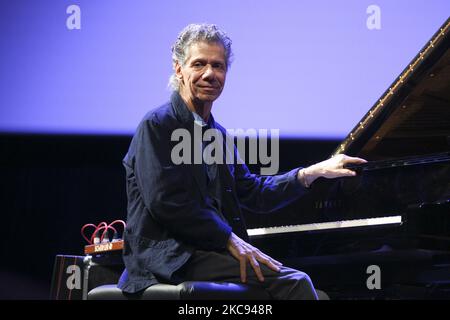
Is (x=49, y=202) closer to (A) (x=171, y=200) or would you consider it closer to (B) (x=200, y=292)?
(A) (x=171, y=200)

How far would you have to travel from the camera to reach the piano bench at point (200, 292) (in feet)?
7.06

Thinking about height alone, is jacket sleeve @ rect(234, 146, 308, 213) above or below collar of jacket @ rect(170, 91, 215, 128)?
below

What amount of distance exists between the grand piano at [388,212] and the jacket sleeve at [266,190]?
11 centimetres

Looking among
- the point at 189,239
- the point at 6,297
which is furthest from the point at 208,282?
the point at 6,297

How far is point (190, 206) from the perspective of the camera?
2.25 metres

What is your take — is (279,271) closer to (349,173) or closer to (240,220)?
(240,220)

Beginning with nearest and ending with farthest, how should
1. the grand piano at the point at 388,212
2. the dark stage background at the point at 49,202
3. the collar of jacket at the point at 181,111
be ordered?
the collar of jacket at the point at 181,111 → the grand piano at the point at 388,212 → the dark stage background at the point at 49,202

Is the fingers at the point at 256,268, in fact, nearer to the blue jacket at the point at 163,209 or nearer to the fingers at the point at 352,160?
the blue jacket at the point at 163,209

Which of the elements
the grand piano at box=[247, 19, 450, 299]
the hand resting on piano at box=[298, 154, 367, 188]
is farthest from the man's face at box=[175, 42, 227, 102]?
the grand piano at box=[247, 19, 450, 299]

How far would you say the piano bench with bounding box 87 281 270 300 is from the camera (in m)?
2.15

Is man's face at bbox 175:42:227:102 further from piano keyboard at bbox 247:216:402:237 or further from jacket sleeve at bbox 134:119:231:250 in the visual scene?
piano keyboard at bbox 247:216:402:237

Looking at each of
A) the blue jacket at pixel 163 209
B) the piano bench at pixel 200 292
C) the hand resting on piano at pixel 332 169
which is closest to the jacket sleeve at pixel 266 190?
the hand resting on piano at pixel 332 169

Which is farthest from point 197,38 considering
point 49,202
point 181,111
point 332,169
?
point 49,202

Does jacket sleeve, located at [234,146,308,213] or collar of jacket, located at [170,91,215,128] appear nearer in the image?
collar of jacket, located at [170,91,215,128]
